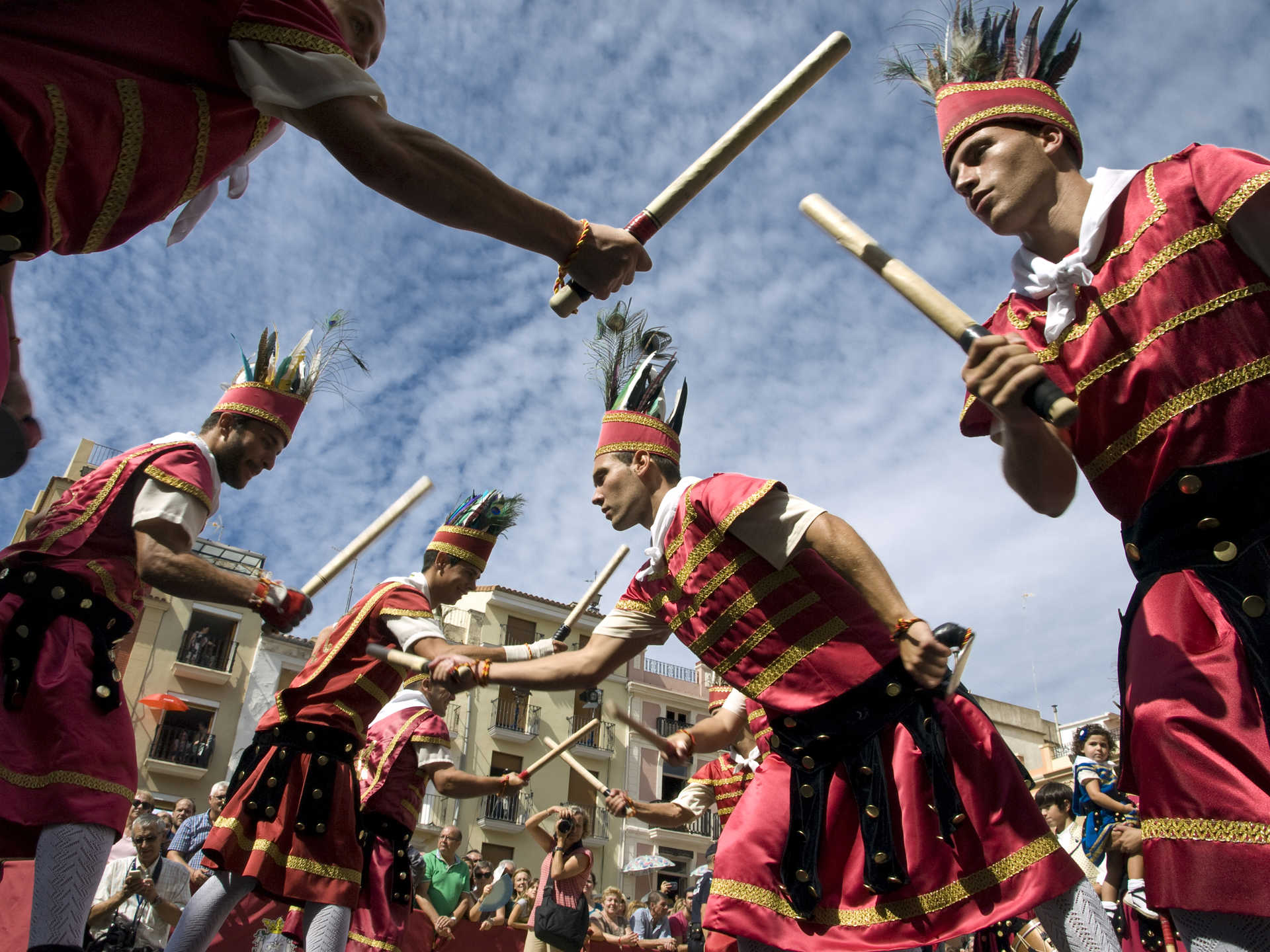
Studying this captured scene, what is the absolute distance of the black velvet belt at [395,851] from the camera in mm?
5223

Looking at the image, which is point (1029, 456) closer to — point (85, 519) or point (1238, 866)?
point (1238, 866)

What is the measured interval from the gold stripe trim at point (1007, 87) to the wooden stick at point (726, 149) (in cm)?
34

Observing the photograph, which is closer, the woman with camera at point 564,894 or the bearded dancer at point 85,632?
the bearded dancer at point 85,632

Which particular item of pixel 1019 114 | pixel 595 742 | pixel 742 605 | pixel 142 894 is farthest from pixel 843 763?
pixel 595 742

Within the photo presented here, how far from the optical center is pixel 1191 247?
2092mm

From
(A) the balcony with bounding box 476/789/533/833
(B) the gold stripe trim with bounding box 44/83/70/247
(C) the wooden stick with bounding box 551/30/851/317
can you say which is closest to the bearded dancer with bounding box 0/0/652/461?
(B) the gold stripe trim with bounding box 44/83/70/247

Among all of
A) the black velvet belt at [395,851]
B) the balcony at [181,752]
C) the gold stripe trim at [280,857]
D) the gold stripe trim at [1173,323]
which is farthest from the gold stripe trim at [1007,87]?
the balcony at [181,752]

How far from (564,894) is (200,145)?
8.50 meters

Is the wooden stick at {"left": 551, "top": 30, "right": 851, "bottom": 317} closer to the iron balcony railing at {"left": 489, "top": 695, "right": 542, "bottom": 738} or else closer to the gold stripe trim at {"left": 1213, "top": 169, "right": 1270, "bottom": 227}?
the gold stripe trim at {"left": 1213, "top": 169, "right": 1270, "bottom": 227}

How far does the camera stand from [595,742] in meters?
34.8

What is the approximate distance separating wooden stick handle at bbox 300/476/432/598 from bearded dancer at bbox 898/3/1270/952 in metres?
3.35

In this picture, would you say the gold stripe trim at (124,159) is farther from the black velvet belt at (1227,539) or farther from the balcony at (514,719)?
the balcony at (514,719)

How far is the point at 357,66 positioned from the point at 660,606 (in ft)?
7.02

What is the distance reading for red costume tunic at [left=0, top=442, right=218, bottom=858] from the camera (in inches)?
116
